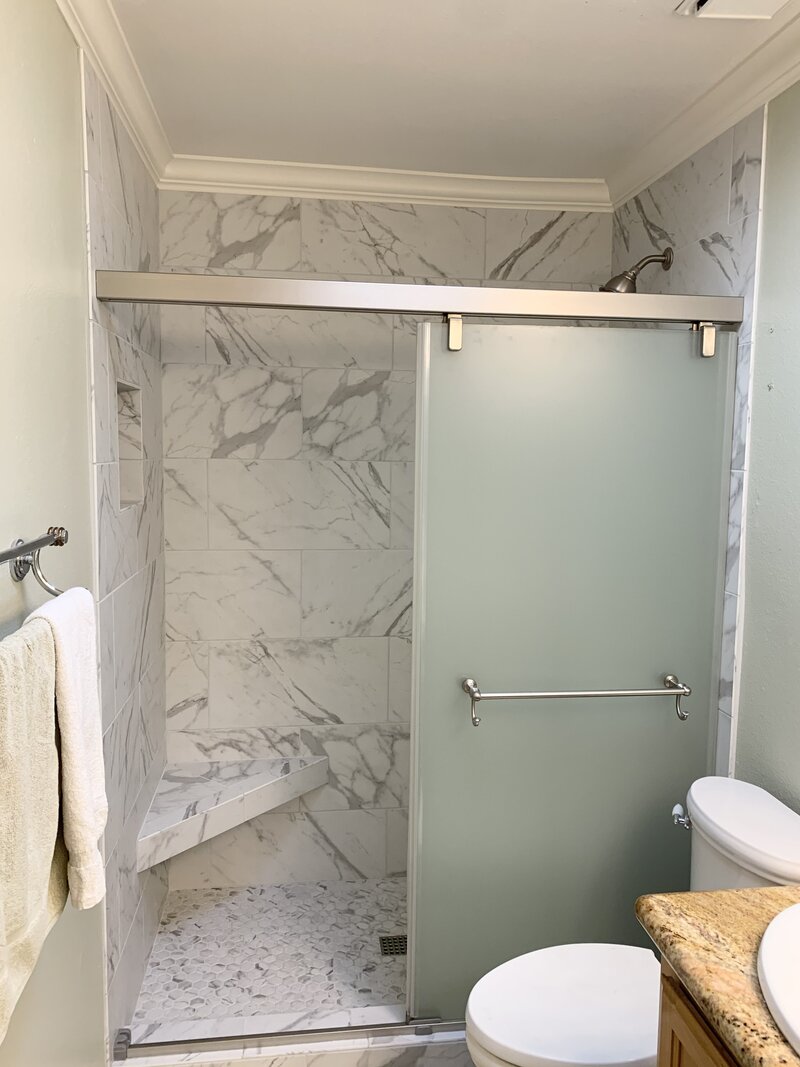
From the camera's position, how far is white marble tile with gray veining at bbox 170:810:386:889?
2.80m

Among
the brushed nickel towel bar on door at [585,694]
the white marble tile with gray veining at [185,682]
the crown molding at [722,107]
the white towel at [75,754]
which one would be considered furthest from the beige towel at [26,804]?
the crown molding at [722,107]

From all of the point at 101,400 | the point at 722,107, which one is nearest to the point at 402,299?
the point at 101,400

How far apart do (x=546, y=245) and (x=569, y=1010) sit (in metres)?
2.25

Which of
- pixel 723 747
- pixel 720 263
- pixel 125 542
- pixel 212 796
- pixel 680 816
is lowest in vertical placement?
pixel 212 796

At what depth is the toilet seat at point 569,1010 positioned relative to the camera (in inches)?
55.2

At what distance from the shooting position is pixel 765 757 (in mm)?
1851

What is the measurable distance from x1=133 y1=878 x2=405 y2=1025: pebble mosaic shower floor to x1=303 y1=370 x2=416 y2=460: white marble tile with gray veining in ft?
5.05

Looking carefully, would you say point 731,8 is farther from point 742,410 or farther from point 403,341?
point 403,341

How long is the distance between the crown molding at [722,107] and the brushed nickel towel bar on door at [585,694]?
4.51ft

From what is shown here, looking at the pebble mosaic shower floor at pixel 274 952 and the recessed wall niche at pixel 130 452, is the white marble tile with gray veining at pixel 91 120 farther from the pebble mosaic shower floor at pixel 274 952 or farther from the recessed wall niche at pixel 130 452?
the pebble mosaic shower floor at pixel 274 952

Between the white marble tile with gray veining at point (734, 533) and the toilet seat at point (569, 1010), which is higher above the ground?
the white marble tile with gray veining at point (734, 533)

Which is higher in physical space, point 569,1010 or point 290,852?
point 569,1010

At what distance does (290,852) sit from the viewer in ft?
9.37

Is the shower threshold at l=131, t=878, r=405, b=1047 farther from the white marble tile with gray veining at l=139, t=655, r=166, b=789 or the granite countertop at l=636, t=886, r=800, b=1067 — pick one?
the granite countertop at l=636, t=886, r=800, b=1067
